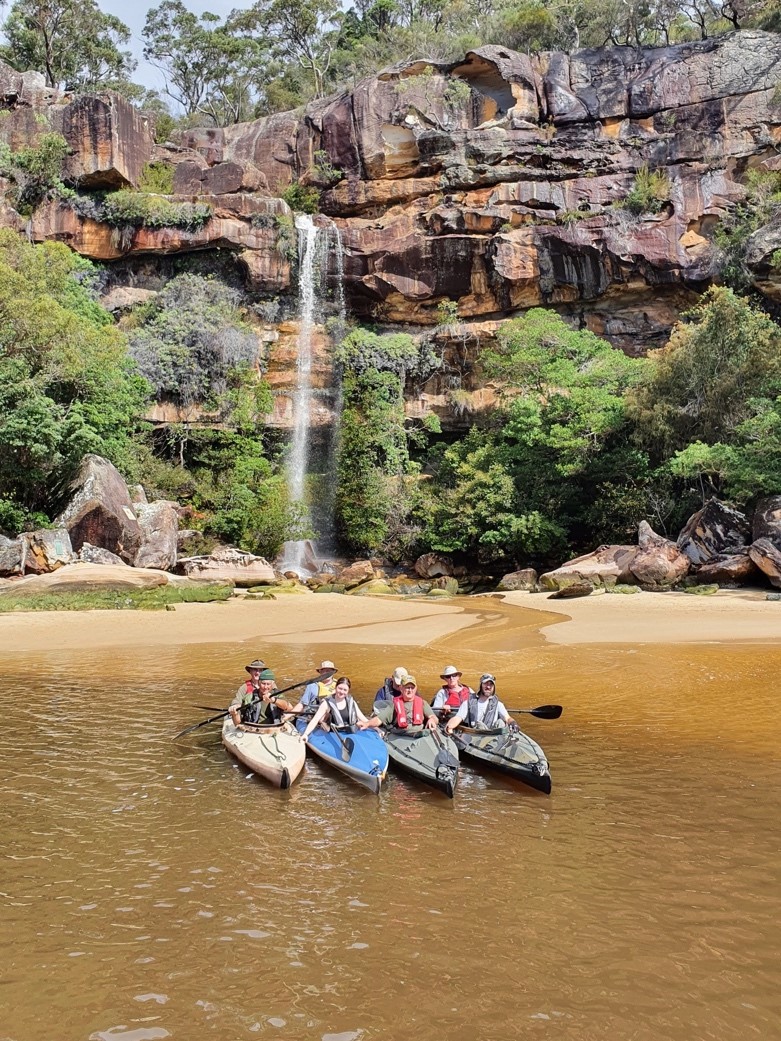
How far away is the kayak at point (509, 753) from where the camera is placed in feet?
22.9

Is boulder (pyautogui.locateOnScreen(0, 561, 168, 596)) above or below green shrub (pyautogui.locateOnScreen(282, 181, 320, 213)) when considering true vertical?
below

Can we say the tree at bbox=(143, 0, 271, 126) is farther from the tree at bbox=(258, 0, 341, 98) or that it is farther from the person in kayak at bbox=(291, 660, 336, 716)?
the person in kayak at bbox=(291, 660, 336, 716)

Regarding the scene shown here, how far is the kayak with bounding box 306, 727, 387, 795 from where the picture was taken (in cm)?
733

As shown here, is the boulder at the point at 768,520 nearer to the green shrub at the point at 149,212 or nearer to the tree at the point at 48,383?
the tree at the point at 48,383

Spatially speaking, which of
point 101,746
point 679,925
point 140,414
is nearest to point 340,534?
point 140,414

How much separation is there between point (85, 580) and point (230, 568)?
5791mm

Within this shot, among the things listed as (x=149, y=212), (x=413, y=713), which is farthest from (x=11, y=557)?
(x=149, y=212)

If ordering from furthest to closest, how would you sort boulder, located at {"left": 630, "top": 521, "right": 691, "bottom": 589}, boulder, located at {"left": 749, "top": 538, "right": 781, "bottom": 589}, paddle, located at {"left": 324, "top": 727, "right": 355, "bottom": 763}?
boulder, located at {"left": 630, "top": 521, "right": 691, "bottom": 589} → boulder, located at {"left": 749, "top": 538, "right": 781, "bottom": 589} → paddle, located at {"left": 324, "top": 727, "right": 355, "bottom": 763}

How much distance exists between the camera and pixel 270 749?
7.80 metres

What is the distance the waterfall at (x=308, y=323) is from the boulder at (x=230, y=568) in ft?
24.0

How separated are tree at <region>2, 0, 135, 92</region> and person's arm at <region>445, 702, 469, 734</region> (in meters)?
48.1

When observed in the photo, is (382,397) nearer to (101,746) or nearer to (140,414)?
(140,414)

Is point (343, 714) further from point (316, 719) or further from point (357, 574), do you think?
point (357, 574)

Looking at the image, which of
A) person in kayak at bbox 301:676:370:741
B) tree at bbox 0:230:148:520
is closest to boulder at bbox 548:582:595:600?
person in kayak at bbox 301:676:370:741
